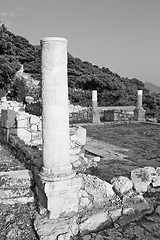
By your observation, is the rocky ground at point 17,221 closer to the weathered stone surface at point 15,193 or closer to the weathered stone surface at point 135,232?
the weathered stone surface at point 15,193

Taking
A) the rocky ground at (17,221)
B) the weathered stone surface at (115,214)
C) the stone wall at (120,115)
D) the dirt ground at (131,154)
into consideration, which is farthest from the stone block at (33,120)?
the stone wall at (120,115)

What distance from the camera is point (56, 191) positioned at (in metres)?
3.12

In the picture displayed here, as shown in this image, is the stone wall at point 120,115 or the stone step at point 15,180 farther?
the stone wall at point 120,115

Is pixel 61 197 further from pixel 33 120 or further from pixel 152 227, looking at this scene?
pixel 33 120

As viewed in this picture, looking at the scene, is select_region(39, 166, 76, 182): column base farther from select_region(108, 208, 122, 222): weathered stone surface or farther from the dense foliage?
the dense foliage

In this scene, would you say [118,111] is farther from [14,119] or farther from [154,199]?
[154,199]

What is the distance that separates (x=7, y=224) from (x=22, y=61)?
130 feet

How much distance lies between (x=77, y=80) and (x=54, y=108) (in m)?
31.3

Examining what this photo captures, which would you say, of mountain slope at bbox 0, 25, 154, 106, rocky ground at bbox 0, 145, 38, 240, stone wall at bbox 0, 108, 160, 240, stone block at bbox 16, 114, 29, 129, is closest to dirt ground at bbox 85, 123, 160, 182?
stone wall at bbox 0, 108, 160, 240

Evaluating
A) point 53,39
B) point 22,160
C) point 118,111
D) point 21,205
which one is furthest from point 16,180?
point 118,111

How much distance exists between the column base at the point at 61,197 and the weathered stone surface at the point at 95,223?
0.25 meters

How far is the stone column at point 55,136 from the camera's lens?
3121 millimetres

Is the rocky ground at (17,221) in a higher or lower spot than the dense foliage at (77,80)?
lower

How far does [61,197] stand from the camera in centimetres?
314
